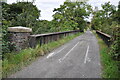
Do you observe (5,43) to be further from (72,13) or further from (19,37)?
(72,13)

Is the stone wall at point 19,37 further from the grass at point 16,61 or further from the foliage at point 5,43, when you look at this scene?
the grass at point 16,61

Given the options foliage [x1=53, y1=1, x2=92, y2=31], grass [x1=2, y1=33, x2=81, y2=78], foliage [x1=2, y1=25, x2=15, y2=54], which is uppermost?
foliage [x1=53, y1=1, x2=92, y2=31]

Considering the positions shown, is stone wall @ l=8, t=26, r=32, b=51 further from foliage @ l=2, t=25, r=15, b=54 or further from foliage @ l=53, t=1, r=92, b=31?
foliage @ l=53, t=1, r=92, b=31

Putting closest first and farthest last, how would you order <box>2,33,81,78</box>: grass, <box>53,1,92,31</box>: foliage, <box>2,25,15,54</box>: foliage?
<box>2,33,81,78</box>: grass → <box>2,25,15,54</box>: foliage → <box>53,1,92,31</box>: foliage

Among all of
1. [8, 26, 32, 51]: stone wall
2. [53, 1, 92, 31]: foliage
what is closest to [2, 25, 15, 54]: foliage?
[8, 26, 32, 51]: stone wall

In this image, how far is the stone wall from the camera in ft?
18.8

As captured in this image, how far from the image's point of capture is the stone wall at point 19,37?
5.73 metres

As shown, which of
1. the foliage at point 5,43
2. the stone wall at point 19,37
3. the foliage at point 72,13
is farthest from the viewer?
the foliage at point 72,13

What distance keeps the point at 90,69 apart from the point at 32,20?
7237mm

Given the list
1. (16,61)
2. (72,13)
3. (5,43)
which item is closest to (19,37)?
(5,43)

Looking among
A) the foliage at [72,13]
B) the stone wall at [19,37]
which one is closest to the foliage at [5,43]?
the stone wall at [19,37]

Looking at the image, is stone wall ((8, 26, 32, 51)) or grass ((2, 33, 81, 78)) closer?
grass ((2, 33, 81, 78))

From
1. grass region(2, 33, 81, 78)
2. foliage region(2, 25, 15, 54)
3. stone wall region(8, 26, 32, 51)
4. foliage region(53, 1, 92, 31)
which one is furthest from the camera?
foliage region(53, 1, 92, 31)

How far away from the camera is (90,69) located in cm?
465
